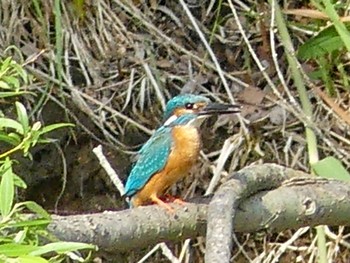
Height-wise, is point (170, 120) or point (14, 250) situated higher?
point (14, 250)

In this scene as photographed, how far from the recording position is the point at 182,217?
6.56ft

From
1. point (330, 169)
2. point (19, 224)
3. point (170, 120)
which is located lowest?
point (330, 169)

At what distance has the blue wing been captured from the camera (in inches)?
102

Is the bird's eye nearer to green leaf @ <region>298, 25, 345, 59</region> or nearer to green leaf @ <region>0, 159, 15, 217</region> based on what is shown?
green leaf @ <region>298, 25, 345, 59</region>

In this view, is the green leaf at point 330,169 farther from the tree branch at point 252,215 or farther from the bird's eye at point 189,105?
the bird's eye at point 189,105

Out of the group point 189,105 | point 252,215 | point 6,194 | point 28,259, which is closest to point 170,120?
point 189,105

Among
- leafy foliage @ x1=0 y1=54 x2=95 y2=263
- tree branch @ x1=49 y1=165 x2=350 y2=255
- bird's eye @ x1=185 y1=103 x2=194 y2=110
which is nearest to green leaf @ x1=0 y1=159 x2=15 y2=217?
leafy foliage @ x1=0 y1=54 x2=95 y2=263

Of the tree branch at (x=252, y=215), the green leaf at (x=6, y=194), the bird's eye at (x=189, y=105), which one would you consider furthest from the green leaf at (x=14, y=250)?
the bird's eye at (x=189, y=105)

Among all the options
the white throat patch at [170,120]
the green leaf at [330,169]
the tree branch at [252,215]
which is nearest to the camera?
the tree branch at [252,215]

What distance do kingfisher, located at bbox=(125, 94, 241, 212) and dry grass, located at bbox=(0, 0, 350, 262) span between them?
1.44ft

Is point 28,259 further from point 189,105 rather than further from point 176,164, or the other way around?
point 189,105

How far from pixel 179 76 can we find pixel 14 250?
234 cm

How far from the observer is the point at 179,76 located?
341cm

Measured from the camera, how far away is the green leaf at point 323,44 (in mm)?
2873
